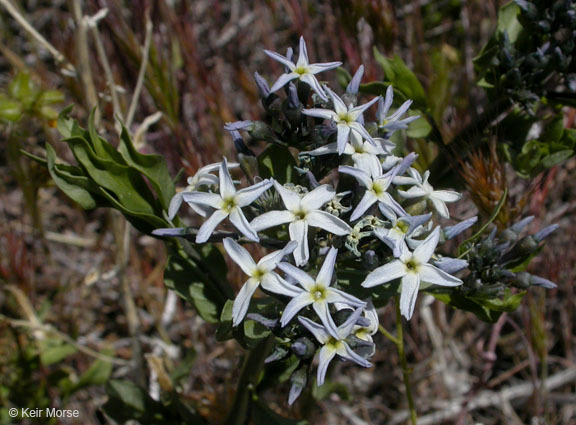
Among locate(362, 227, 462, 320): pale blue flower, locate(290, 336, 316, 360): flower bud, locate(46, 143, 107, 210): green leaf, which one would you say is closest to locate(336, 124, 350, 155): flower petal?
locate(362, 227, 462, 320): pale blue flower

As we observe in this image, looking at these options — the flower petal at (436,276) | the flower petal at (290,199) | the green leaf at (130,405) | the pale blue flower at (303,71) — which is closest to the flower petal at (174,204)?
the flower petal at (290,199)

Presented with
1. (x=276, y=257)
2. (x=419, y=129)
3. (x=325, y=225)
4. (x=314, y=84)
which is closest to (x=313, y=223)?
(x=325, y=225)

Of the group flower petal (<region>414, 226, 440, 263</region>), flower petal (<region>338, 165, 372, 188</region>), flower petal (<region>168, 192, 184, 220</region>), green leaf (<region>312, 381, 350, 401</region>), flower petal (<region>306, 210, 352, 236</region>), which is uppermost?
flower petal (<region>338, 165, 372, 188</region>)

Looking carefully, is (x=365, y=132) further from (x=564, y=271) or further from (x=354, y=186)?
(x=564, y=271)

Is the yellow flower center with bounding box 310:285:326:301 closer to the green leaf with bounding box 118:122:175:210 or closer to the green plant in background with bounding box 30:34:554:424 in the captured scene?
the green plant in background with bounding box 30:34:554:424

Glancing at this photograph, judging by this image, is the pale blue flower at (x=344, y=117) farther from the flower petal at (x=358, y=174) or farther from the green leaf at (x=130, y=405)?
the green leaf at (x=130, y=405)

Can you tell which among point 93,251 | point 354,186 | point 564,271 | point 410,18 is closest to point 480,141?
point 354,186
